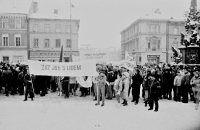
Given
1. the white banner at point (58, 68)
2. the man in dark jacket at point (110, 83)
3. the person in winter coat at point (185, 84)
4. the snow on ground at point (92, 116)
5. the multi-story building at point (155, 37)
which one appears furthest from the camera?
the multi-story building at point (155, 37)

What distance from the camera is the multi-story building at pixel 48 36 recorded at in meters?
36.7

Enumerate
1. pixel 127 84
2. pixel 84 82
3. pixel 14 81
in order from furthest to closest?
1. pixel 14 81
2. pixel 84 82
3. pixel 127 84

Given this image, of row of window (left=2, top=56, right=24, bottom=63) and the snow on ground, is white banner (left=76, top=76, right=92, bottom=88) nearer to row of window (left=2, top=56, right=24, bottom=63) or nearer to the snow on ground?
the snow on ground

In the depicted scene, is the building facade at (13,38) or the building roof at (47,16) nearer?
the building facade at (13,38)

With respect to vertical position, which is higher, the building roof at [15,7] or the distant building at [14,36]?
the building roof at [15,7]

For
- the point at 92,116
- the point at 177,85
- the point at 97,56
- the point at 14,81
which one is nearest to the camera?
the point at 92,116

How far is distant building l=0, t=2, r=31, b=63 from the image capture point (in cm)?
3512

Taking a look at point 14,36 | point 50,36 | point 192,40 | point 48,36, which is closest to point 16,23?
point 14,36

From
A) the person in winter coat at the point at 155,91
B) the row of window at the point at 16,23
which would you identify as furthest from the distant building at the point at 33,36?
the person in winter coat at the point at 155,91

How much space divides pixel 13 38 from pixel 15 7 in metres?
4.85

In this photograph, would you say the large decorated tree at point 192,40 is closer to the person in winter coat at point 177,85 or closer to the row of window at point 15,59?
the person in winter coat at point 177,85

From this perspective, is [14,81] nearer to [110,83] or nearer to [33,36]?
[110,83]

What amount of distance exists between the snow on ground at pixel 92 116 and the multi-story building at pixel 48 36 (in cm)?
2664

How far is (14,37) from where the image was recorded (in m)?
36.4
